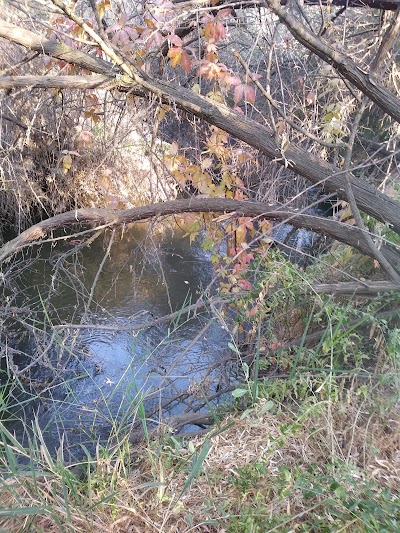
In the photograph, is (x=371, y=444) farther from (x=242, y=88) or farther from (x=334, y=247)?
(x=334, y=247)

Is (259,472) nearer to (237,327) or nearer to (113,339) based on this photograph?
(237,327)

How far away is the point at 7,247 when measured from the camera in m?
2.91

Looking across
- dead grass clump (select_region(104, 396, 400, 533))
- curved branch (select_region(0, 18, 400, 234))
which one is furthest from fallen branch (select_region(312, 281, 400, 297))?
dead grass clump (select_region(104, 396, 400, 533))

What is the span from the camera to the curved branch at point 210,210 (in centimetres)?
308

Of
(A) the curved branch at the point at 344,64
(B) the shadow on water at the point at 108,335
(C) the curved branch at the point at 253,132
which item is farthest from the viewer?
(B) the shadow on water at the point at 108,335

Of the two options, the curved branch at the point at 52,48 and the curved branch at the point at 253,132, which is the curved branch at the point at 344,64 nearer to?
the curved branch at the point at 253,132

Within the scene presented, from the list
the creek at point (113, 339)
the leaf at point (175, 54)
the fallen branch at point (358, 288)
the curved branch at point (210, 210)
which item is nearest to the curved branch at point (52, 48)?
the leaf at point (175, 54)

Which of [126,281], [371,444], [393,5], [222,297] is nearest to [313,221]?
[222,297]

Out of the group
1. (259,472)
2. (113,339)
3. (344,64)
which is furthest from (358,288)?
(113,339)

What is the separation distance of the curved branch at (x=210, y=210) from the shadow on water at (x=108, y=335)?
32cm

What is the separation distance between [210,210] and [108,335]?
2.70 meters

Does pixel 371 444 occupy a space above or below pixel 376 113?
below

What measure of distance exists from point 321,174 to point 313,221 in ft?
1.09

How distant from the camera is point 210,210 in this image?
327cm
